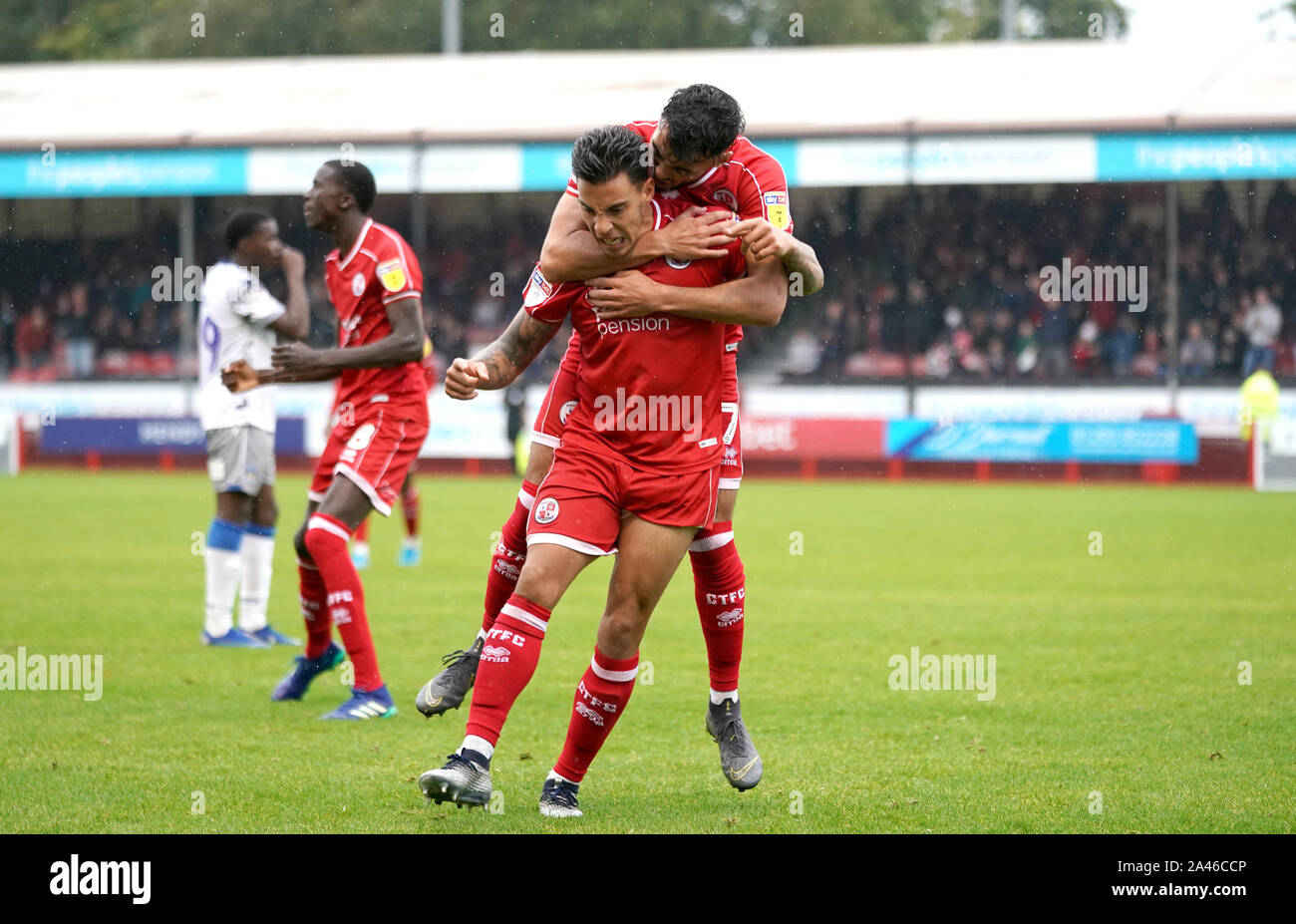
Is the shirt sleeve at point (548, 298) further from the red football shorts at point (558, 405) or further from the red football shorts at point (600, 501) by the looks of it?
the red football shorts at point (600, 501)

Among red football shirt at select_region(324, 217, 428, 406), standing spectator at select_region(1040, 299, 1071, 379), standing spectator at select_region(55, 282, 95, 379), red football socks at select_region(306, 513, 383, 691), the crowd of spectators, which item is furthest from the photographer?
standing spectator at select_region(55, 282, 95, 379)

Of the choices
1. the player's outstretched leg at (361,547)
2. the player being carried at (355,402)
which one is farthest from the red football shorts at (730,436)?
the player's outstretched leg at (361,547)

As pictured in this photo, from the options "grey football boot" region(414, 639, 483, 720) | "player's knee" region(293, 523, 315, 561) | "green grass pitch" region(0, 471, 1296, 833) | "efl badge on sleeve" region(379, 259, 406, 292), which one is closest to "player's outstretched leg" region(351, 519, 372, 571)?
"green grass pitch" region(0, 471, 1296, 833)

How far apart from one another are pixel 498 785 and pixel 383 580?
667cm

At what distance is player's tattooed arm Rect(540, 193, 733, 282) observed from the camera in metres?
4.76

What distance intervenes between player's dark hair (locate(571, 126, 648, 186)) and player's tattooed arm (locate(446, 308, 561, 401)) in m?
0.57

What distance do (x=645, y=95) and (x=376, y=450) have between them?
70.8 ft

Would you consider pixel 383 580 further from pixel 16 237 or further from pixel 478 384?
pixel 16 237

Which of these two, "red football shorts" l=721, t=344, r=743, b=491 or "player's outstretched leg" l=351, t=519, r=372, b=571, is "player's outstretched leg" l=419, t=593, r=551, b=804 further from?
"player's outstretched leg" l=351, t=519, r=372, b=571

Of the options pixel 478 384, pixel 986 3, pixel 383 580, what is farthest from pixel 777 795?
pixel 986 3

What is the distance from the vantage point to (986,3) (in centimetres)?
5300

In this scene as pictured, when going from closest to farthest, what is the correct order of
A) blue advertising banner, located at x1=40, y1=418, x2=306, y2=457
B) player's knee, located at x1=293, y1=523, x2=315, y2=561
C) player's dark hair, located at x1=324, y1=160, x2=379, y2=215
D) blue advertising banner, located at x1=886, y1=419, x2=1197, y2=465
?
player's knee, located at x1=293, y1=523, x2=315, y2=561 < player's dark hair, located at x1=324, y1=160, x2=379, y2=215 < blue advertising banner, located at x1=886, y1=419, x2=1197, y2=465 < blue advertising banner, located at x1=40, y1=418, x2=306, y2=457

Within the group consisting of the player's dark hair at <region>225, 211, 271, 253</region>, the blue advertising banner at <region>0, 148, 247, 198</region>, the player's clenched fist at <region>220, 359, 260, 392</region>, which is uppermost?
the blue advertising banner at <region>0, 148, 247, 198</region>

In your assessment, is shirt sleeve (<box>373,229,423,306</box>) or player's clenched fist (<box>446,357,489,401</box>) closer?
player's clenched fist (<box>446,357,489,401</box>)
